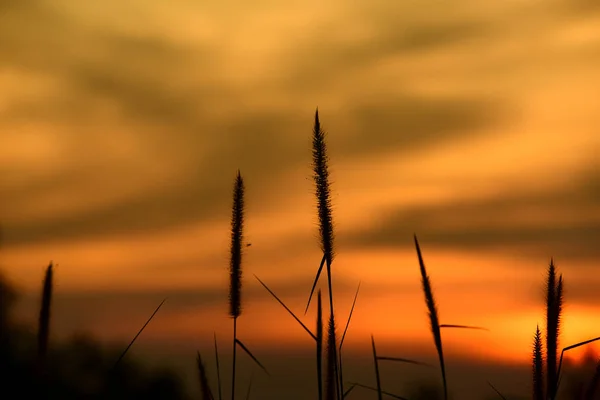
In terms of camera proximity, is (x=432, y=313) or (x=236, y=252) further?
(x=236, y=252)

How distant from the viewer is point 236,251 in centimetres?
681

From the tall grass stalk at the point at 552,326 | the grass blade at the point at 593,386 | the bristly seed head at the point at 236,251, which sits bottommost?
the grass blade at the point at 593,386

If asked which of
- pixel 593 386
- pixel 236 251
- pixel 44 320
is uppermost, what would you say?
pixel 236 251

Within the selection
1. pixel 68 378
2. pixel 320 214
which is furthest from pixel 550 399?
pixel 68 378

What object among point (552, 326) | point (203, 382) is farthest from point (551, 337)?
point (203, 382)

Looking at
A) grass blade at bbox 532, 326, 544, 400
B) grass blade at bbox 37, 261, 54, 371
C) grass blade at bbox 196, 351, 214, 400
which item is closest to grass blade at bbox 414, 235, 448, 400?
Answer: grass blade at bbox 532, 326, 544, 400

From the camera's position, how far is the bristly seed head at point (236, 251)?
6.82 metres

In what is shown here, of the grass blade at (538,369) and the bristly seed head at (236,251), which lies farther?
the bristly seed head at (236,251)

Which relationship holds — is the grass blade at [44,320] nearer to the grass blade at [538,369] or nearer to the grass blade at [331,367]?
the grass blade at [331,367]

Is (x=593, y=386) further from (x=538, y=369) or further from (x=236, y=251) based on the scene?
(x=236, y=251)

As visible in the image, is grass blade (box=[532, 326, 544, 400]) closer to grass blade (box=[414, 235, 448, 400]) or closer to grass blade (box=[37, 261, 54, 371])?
grass blade (box=[414, 235, 448, 400])

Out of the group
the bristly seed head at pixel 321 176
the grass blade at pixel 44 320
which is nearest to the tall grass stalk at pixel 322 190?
the bristly seed head at pixel 321 176

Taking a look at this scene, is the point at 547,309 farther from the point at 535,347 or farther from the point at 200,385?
the point at 200,385

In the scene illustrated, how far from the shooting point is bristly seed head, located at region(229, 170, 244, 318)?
22.4ft
